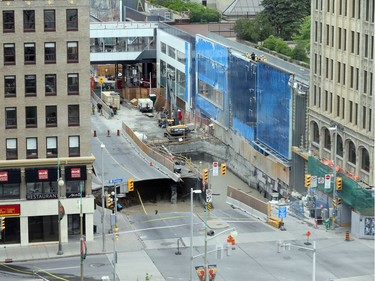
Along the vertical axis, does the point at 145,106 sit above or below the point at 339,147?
below

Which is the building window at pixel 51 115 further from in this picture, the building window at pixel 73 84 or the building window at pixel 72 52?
the building window at pixel 72 52

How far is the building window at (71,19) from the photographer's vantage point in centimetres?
9862

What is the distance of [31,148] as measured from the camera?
9900cm

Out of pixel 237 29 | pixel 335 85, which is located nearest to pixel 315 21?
pixel 335 85

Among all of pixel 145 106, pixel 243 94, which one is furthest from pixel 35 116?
pixel 145 106

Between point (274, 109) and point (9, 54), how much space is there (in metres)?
35.9

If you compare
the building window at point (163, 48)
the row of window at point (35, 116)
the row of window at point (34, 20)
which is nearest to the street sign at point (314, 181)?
the row of window at point (35, 116)

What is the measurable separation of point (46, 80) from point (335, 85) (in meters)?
27.6

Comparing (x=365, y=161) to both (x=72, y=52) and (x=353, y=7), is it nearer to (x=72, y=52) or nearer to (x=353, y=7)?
(x=353, y=7)

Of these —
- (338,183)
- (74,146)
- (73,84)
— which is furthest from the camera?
(338,183)

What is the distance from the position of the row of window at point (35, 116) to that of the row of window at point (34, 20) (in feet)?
21.0

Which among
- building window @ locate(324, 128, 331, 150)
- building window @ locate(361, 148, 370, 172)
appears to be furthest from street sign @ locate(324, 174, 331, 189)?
building window @ locate(324, 128, 331, 150)

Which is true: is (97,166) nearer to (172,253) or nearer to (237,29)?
(172,253)

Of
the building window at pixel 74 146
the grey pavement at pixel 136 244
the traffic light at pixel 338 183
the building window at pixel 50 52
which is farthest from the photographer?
the traffic light at pixel 338 183
